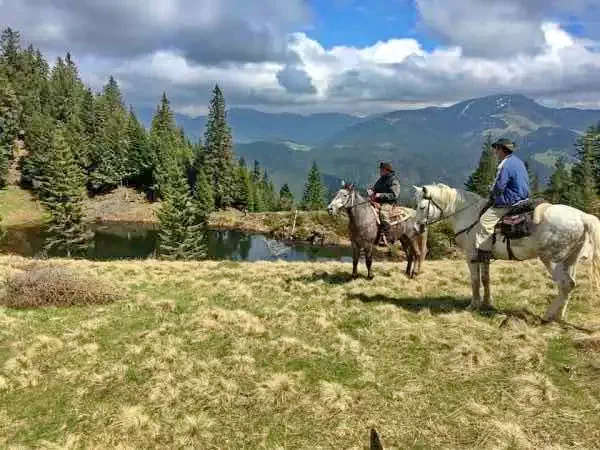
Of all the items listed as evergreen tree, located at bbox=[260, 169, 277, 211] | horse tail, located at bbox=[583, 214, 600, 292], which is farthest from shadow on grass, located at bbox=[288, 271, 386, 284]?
evergreen tree, located at bbox=[260, 169, 277, 211]

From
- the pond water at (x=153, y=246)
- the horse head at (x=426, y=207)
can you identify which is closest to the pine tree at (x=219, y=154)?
the pond water at (x=153, y=246)

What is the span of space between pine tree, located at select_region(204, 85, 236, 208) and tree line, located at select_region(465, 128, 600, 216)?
58.7m

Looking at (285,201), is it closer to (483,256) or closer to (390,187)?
(390,187)

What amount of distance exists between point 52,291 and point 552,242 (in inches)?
662

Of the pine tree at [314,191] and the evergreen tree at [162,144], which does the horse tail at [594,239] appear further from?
the pine tree at [314,191]

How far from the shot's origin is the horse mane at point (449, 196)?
14.6m

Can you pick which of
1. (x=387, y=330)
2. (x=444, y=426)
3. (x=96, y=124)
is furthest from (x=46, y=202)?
(x=96, y=124)

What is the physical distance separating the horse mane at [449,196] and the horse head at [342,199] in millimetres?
3800

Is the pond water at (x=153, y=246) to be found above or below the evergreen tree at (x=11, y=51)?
below

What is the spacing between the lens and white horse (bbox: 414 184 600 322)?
1197cm

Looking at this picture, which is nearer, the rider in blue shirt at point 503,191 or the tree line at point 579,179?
the rider in blue shirt at point 503,191

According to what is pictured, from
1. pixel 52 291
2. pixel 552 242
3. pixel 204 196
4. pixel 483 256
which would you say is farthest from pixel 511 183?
pixel 204 196

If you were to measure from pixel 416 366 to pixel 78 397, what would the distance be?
802 cm

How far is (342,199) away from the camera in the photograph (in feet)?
58.7
